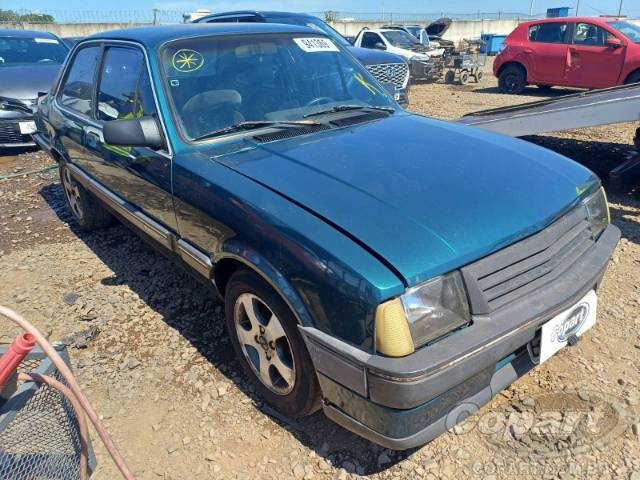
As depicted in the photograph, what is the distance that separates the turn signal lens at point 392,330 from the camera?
174 cm

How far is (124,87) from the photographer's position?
323cm

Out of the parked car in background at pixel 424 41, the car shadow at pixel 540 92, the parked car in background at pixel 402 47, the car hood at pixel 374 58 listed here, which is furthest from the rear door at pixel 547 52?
the parked car in background at pixel 424 41

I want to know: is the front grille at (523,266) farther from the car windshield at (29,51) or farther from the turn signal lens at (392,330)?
the car windshield at (29,51)

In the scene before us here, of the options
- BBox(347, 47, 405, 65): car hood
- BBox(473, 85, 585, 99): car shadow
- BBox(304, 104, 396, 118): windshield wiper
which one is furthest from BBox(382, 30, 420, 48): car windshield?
BBox(304, 104, 396, 118): windshield wiper

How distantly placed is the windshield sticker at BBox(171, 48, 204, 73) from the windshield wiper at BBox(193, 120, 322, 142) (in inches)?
17.2

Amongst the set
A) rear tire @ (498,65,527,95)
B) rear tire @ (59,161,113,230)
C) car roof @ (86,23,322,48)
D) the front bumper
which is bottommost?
rear tire @ (498,65,527,95)

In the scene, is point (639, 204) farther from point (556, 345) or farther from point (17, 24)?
point (17, 24)

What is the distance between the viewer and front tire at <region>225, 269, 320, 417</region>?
2.15 metres

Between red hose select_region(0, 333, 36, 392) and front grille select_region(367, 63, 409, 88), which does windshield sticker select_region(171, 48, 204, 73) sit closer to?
red hose select_region(0, 333, 36, 392)

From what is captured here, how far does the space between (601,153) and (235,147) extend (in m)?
5.42

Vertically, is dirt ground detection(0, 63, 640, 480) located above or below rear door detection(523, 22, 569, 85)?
below

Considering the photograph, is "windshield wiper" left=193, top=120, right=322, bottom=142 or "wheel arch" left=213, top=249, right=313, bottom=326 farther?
"windshield wiper" left=193, top=120, right=322, bottom=142

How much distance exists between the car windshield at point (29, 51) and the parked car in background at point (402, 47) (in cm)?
824

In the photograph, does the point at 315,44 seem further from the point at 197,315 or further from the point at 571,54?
the point at 571,54
